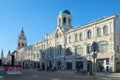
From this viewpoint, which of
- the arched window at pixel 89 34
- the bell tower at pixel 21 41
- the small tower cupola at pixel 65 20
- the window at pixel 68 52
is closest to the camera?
the arched window at pixel 89 34

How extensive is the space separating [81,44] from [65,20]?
16112 mm

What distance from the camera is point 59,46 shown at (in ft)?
243

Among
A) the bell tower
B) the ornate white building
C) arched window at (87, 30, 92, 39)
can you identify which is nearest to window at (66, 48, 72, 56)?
the ornate white building

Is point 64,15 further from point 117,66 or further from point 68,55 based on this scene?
point 117,66

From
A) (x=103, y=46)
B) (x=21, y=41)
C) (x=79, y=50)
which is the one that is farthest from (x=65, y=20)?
(x=21, y=41)

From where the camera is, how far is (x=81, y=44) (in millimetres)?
61250

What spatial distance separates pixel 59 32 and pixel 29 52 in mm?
37961

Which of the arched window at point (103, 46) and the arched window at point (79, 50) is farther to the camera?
the arched window at point (79, 50)

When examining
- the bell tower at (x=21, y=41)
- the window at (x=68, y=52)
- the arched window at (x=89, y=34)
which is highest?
the bell tower at (x=21, y=41)

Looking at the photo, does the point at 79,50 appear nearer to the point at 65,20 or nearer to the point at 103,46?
the point at 103,46

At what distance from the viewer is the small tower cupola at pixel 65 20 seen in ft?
243

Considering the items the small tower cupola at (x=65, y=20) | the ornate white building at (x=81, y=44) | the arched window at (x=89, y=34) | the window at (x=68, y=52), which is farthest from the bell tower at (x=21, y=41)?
A: the arched window at (x=89, y=34)

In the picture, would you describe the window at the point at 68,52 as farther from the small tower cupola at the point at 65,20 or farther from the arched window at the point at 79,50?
the small tower cupola at the point at 65,20

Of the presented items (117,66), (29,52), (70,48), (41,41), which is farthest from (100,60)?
(29,52)
